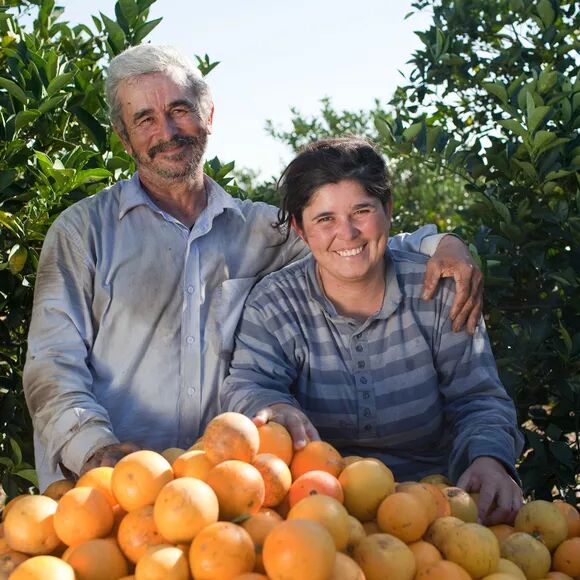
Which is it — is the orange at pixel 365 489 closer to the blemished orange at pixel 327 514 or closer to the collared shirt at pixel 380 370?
the blemished orange at pixel 327 514

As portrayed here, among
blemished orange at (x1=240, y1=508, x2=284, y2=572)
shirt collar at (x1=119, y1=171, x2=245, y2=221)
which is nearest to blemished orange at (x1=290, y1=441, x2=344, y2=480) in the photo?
blemished orange at (x1=240, y1=508, x2=284, y2=572)

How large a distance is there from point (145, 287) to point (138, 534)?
1216 millimetres

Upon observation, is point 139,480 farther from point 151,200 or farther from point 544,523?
point 151,200

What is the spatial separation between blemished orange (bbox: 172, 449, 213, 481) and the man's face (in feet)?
4.00

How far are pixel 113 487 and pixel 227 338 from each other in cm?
99

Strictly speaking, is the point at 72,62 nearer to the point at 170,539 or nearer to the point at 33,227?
the point at 33,227

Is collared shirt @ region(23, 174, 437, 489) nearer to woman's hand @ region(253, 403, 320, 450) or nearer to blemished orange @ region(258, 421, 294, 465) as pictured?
woman's hand @ region(253, 403, 320, 450)

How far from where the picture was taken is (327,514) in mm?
1771

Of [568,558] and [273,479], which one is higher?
[273,479]

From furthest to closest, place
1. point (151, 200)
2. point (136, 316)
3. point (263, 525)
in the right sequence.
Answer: point (151, 200) < point (136, 316) < point (263, 525)

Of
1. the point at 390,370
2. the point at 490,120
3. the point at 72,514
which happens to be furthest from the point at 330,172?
the point at 490,120

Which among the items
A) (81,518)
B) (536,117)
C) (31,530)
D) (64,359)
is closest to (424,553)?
(81,518)

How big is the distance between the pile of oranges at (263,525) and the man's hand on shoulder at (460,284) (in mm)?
669

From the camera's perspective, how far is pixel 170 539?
5.74 feet
